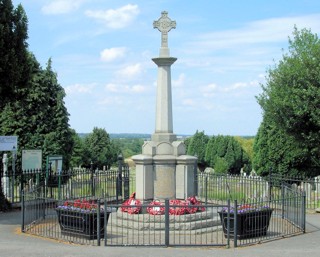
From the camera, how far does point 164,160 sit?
15.2m

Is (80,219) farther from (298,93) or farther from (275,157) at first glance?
(275,157)

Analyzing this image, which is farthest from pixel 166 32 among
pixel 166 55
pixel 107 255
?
pixel 107 255

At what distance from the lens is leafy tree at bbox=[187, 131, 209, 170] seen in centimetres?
5559

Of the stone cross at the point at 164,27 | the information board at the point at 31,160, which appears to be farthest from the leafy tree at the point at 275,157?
the stone cross at the point at 164,27

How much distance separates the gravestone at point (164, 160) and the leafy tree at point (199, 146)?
40.0 metres

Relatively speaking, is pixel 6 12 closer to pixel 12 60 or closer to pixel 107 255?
pixel 12 60

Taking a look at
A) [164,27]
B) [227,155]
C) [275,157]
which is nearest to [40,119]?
[275,157]

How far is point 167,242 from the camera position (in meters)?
11.6

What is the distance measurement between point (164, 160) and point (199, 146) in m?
41.8

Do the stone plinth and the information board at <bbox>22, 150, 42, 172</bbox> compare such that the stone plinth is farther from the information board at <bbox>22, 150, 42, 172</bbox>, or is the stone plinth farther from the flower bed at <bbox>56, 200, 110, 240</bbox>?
the information board at <bbox>22, 150, 42, 172</bbox>

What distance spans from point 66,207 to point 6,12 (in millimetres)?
7978

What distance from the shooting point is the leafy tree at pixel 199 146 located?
55.6 meters

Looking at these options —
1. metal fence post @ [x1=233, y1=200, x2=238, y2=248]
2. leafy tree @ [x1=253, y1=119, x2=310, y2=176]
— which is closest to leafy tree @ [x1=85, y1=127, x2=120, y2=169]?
leafy tree @ [x1=253, y1=119, x2=310, y2=176]

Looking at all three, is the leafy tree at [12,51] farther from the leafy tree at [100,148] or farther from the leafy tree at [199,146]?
the leafy tree at [199,146]
